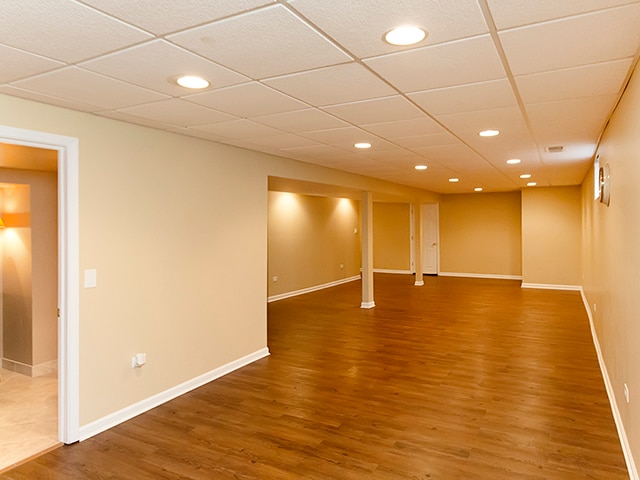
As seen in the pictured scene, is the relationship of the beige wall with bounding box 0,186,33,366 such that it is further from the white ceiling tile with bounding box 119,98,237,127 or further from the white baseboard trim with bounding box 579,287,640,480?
the white baseboard trim with bounding box 579,287,640,480

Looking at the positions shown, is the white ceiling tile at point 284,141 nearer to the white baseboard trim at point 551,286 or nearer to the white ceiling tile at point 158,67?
the white ceiling tile at point 158,67

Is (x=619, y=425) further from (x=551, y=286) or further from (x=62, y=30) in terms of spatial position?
(x=551, y=286)

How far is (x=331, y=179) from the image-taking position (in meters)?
6.34

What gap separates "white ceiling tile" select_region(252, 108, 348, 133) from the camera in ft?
10.6

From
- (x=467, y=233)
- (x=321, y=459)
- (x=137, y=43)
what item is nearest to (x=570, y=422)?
(x=321, y=459)

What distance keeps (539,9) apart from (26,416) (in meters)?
4.35

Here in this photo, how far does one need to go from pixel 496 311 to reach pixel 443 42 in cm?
663

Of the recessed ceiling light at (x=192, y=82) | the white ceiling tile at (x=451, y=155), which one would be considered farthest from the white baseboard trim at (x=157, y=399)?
the white ceiling tile at (x=451, y=155)

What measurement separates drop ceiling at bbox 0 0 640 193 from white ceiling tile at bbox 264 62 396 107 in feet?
0.04

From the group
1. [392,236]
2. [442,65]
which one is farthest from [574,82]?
[392,236]

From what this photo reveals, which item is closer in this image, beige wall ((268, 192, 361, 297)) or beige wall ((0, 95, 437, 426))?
beige wall ((0, 95, 437, 426))

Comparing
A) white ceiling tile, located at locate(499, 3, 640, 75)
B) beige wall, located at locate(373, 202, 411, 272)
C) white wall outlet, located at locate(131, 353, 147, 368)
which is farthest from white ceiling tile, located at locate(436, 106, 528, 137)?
beige wall, located at locate(373, 202, 411, 272)

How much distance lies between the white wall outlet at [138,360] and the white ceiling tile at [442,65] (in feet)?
9.38

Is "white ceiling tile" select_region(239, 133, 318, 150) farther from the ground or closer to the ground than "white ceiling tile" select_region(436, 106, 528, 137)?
farther from the ground
